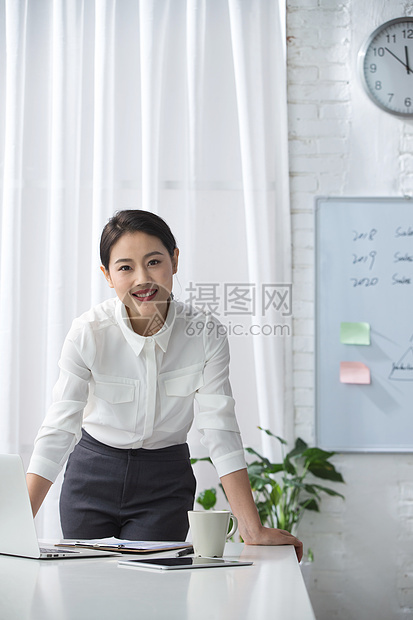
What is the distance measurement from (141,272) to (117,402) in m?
0.32

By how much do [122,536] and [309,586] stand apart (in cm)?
123

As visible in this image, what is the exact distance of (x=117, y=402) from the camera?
158 cm

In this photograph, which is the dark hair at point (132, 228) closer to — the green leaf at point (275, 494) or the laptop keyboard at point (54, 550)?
the laptop keyboard at point (54, 550)

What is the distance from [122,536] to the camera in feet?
5.08

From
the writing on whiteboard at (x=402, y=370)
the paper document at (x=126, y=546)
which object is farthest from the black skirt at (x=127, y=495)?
the writing on whiteboard at (x=402, y=370)

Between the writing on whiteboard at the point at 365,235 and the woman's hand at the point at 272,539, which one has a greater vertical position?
the writing on whiteboard at the point at 365,235

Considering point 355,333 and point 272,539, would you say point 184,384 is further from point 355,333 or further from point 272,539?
point 355,333

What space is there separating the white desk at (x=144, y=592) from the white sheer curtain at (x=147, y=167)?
1.54 meters

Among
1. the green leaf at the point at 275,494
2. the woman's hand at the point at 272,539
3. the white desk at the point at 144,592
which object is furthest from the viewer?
the green leaf at the point at 275,494

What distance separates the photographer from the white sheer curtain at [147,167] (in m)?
2.54

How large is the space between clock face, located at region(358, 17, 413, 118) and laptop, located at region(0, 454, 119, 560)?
2154 mm

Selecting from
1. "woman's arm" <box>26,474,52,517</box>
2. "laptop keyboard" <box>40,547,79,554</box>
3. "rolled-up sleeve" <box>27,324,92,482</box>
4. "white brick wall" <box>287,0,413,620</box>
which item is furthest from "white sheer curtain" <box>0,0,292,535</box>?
"laptop keyboard" <box>40,547,79,554</box>

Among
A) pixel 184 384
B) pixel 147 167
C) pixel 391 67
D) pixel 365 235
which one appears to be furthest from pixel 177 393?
pixel 391 67

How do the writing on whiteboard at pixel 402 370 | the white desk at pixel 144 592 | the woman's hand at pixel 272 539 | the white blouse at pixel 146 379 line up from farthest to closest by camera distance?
the writing on whiteboard at pixel 402 370 → the white blouse at pixel 146 379 → the woman's hand at pixel 272 539 → the white desk at pixel 144 592
